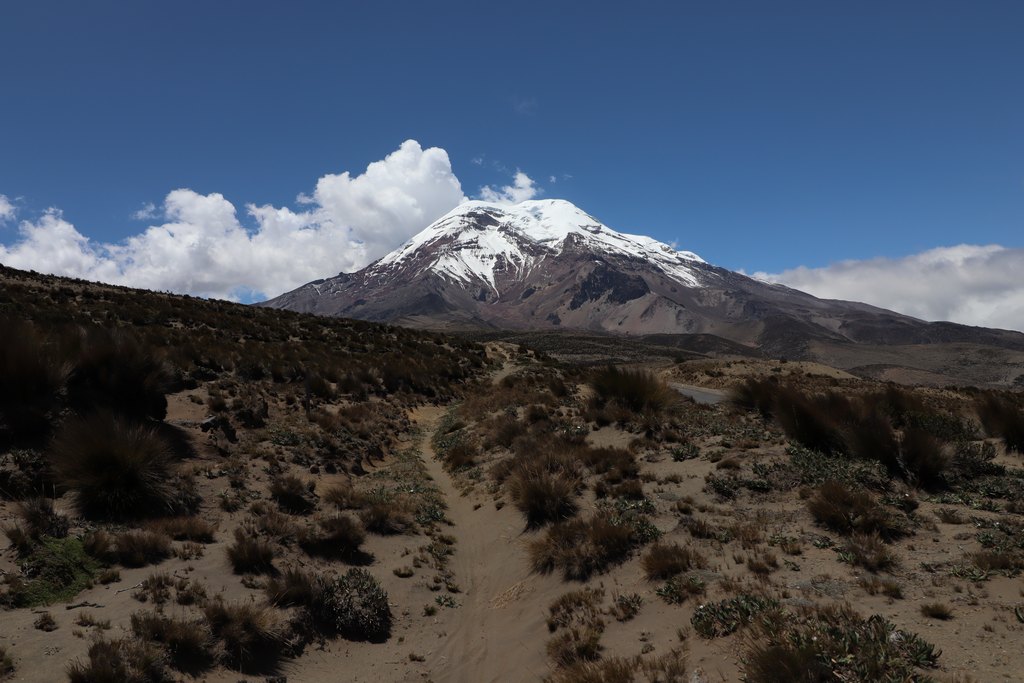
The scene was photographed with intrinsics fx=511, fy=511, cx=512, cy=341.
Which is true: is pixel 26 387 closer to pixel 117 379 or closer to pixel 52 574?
pixel 117 379

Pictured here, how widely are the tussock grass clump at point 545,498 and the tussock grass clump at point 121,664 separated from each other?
6.56m

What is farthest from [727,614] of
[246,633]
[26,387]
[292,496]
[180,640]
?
[26,387]

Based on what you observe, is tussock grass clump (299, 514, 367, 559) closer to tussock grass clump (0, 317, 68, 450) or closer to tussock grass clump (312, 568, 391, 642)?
tussock grass clump (312, 568, 391, 642)

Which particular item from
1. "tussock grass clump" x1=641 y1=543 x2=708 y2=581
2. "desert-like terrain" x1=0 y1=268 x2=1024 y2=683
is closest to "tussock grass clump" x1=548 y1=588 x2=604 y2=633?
"desert-like terrain" x1=0 y1=268 x2=1024 y2=683

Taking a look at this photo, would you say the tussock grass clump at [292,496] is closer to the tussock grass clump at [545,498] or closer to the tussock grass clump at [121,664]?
the tussock grass clump at [545,498]

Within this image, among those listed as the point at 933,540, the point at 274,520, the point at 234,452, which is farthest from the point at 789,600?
the point at 234,452

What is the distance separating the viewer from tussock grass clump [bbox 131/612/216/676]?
589 centimetres

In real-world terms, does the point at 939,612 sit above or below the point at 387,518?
above

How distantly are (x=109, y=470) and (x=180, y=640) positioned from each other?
438 centimetres

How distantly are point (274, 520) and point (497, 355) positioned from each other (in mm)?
30740

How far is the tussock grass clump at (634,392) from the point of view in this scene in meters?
16.6

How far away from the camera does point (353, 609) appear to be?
779 centimetres

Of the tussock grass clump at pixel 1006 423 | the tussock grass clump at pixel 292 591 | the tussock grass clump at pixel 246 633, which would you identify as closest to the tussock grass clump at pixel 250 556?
the tussock grass clump at pixel 292 591

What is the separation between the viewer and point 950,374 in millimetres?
134250
